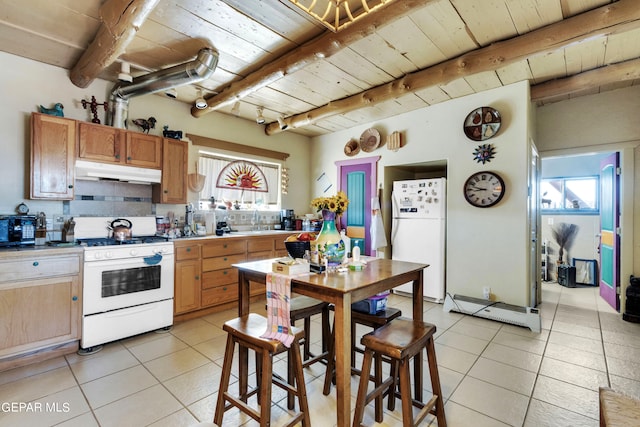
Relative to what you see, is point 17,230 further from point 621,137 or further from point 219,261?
point 621,137

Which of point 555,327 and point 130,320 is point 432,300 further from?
point 130,320

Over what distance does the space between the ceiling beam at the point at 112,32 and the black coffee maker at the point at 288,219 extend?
307 centimetres

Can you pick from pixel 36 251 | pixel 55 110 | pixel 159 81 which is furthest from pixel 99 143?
pixel 36 251

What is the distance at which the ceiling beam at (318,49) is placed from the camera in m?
2.01

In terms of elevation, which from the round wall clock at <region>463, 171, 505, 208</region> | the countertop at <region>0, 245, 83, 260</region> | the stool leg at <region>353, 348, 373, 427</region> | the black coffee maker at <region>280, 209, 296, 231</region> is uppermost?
the round wall clock at <region>463, 171, 505, 208</region>

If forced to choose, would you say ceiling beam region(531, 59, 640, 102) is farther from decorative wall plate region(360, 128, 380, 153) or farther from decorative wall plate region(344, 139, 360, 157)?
decorative wall plate region(344, 139, 360, 157)

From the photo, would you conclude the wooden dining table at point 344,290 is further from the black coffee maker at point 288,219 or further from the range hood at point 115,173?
the black coffee maker at point 288,219

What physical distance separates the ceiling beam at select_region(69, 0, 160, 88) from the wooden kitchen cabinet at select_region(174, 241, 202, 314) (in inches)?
73.8

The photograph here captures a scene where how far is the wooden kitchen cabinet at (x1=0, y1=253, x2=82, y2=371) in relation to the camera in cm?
232

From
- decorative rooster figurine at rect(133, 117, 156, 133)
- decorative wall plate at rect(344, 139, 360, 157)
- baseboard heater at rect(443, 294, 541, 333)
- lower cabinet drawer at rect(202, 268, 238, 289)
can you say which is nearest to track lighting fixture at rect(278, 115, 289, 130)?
decorative wall plate at rect(344, 139, 360, 157)

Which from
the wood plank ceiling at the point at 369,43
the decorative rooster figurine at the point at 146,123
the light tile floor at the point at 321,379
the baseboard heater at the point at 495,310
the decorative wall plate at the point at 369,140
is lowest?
the light tile floor at the point at 321,379

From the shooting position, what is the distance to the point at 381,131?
4664 millimetres

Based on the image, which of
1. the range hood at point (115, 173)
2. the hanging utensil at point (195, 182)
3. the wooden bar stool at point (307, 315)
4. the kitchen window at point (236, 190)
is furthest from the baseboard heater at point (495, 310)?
the range hood at point (115, 173)

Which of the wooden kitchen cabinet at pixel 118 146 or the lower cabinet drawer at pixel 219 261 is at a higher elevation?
the wooden kitchen cabinet at pixel 118 146
